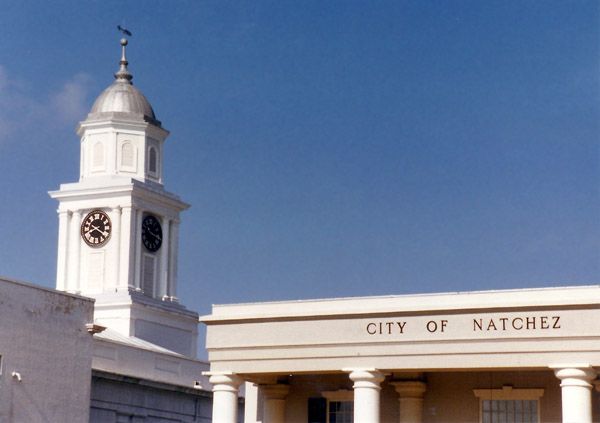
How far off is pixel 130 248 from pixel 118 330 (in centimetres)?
464

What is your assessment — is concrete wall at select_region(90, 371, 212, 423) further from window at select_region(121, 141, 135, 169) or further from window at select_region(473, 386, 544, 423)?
window at select_region(473, 386, 544, 423)

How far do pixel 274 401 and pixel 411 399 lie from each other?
4.78m

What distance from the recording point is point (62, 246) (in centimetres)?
7281

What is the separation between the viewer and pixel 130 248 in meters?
71.8

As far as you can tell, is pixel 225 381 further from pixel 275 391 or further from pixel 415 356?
pixel 415 356

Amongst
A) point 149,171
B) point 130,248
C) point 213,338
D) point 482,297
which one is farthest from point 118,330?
point 482,297

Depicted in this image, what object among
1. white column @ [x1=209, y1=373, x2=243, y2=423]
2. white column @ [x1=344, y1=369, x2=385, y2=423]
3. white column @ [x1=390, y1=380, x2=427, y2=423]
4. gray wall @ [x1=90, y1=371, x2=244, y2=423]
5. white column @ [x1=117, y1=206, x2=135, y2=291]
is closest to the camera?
white column @ [x1=344, y1=369, x2=385, y2=423]

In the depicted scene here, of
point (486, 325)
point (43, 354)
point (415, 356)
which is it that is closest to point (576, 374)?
point (486, 325)

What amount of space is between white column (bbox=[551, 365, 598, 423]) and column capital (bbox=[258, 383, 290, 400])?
997 cm

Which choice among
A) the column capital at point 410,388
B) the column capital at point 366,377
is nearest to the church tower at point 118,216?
the column capital at point 410,388

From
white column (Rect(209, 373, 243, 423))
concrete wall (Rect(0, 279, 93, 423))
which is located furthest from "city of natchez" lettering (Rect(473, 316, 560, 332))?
concrete wall (Rect(0, 279, 93, 423))

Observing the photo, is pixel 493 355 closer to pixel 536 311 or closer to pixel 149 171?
pixel 536 311

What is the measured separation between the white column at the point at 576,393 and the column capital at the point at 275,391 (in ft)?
32.7

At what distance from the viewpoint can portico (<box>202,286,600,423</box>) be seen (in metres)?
37.6
